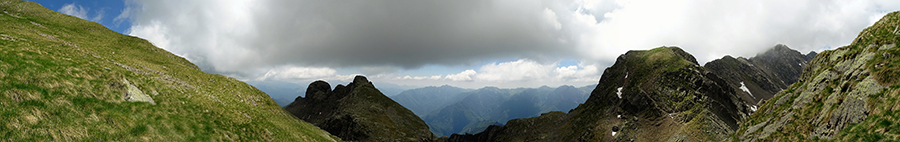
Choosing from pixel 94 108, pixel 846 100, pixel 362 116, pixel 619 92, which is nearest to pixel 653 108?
pixel 619 92

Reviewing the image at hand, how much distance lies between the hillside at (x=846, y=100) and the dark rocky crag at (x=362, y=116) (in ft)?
338

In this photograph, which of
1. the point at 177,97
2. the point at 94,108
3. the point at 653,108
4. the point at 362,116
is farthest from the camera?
the point at 362,116

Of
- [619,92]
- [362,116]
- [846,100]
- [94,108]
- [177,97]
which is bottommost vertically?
[846,100]

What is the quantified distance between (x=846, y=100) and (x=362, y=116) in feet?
414

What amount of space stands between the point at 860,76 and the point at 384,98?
156563 millimetres

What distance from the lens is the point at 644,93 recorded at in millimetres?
102125

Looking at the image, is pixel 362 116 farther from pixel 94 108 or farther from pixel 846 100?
pixel 846 100

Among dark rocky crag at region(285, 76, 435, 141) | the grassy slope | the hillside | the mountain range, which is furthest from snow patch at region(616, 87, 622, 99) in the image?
the grassy slope

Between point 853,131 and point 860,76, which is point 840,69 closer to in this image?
point 860,76

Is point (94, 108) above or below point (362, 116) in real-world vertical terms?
above

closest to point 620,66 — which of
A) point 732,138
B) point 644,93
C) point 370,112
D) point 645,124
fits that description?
point 644,93

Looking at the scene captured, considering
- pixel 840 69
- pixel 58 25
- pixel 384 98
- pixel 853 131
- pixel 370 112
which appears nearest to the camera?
pixel 853 131

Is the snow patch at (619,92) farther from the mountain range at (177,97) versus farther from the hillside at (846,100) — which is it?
the hillside at (846,100)

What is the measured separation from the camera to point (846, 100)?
77.6 ft
